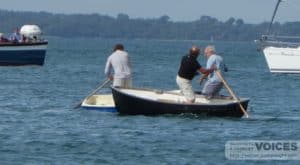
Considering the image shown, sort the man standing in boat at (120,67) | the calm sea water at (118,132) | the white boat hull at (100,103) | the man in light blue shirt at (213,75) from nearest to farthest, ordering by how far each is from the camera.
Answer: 1. the calm sea water at (118,132)
2. the man in light blue shirt at (213,75)
3. the man standing in boat at (120,67)
4. the white boat hull at (100,103)

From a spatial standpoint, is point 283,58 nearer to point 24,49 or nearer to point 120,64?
point 24,49

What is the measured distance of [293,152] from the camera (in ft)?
73.7

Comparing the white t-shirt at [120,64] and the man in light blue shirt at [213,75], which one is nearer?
the man in light blue shirt at [213,75]

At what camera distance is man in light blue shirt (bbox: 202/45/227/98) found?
28797mm

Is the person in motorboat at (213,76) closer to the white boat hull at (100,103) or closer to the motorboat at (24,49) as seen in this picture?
the white boat hull at (100,103)

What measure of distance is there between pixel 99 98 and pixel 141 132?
5.26 metres

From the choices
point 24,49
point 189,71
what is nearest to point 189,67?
point 189,71

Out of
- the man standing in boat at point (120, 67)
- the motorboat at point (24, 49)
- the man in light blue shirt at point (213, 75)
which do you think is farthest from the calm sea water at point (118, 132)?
the motorboat at point (24, 49)

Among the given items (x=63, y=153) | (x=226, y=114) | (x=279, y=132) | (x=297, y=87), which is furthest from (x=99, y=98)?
(x=297, y=87)

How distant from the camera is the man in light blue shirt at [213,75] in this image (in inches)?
1134

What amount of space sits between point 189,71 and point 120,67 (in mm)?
1693

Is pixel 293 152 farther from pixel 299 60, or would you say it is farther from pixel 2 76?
pixel 299 60

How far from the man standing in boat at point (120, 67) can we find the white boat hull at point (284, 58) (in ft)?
98.6

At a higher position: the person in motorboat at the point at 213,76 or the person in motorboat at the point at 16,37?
the person in motorboat at the point at 213,76
